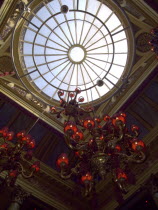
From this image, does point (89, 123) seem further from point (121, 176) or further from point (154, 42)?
point (154, 42)

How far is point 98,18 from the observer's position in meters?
7.66

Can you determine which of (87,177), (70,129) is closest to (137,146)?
(87,177)

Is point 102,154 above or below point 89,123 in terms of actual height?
below

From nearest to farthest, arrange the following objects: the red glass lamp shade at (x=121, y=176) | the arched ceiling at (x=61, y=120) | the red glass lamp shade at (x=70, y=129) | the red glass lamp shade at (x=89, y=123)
Result: the red glass lamp shade at (x=121, y=176) → the red glass lamp shade at (x=70, y=129) → the red glass lamp shade at (x=89, y=123) → the arched ceiling at (x=61, y=120)

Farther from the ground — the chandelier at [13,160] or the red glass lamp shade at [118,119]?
the red glass lamp shade at [118,119]

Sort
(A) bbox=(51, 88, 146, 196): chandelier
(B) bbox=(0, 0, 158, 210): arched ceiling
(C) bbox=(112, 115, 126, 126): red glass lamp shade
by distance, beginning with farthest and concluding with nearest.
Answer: (B) bbox=(0, 0, 158, 210): arched ceiling < (C) bbox=(112, 115, 126, 126): red glass lamp shade < (A) bbox=(51, 88, 146, 196): chandelier

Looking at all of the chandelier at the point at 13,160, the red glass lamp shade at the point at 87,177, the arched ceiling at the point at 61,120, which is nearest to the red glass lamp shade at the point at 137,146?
the red glass lamp shade at the point at 87,177

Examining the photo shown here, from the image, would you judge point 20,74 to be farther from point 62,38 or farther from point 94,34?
point 94,34

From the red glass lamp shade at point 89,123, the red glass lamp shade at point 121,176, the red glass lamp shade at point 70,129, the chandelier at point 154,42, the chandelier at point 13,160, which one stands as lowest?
the chandelier at point 13,160

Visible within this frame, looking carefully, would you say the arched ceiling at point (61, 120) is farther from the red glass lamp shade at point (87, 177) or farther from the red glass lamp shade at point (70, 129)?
the red glass lamp shade at point (70, 129)

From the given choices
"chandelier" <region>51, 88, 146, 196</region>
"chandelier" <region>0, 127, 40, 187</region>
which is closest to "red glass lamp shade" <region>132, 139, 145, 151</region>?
"chandelier" <region>51, 88, 146, 196</region>

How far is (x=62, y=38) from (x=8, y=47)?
197 centimetres

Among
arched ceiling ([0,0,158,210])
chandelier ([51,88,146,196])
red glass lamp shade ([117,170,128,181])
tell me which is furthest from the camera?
arched ceiling ([0,0,158,210])

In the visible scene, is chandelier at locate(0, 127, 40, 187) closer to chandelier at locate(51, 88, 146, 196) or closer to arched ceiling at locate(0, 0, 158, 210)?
chandelier at locate(51, 88, 146, 196)
